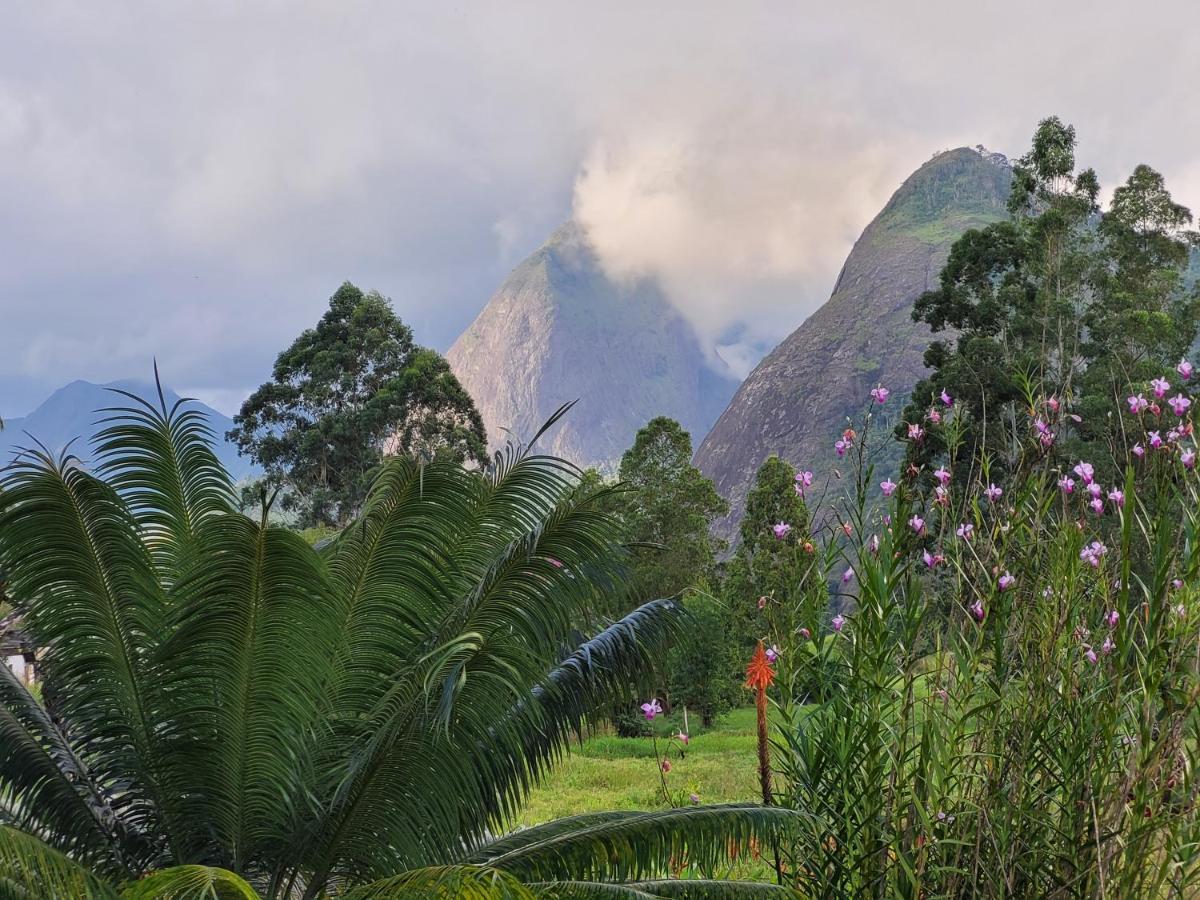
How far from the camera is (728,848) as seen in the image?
5262 mm

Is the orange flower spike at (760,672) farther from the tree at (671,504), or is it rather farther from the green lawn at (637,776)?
the tree at (671,504)

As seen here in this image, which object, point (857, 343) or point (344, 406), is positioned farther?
point (857, 343)

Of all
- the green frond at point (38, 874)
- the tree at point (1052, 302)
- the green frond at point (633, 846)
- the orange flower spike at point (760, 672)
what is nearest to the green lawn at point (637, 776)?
the green frond at point (633, 846)

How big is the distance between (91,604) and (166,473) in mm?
780

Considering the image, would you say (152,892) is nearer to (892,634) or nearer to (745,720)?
(892,634)

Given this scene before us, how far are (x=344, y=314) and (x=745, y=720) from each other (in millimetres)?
17490


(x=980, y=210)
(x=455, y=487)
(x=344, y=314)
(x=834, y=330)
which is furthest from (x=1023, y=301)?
(x=980, y=210)

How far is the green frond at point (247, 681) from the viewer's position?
470 cm

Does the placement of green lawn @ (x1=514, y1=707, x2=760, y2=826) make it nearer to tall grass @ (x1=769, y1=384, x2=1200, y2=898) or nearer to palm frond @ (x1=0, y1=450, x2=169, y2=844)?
palm frond @ (x1=0, y1=450, x2=169, y2=844)

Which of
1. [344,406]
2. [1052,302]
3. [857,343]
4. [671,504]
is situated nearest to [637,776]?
[671,504]

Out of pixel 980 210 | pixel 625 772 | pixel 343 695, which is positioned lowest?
pixel 625 772

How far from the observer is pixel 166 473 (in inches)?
220

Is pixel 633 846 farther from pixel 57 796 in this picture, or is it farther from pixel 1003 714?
pixel 57 796

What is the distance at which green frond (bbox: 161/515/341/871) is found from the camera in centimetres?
470
